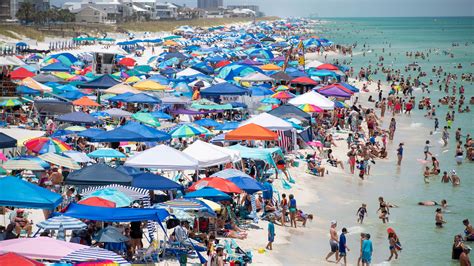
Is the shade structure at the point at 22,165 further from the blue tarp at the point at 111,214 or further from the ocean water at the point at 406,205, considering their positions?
the ocean water at the point at 406,205

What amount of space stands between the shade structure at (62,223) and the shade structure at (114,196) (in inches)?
42.9

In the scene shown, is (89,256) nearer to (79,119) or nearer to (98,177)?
(98,177)

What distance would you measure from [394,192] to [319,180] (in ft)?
6.72

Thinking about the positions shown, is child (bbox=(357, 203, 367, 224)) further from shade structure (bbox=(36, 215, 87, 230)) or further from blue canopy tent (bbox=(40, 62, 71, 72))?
blue canopy tent (bbox=(40, 62, 71, 72))

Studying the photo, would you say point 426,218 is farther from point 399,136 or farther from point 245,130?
point 399,136

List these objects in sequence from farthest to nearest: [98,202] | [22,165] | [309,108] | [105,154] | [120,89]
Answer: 1. [120,89]
2. [309,108]
3. [105,154]
4. [22,165]
5. [98,202]

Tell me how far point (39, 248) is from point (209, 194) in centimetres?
496

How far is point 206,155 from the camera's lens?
15531 millimetres

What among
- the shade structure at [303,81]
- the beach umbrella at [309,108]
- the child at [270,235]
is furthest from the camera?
the shade structure at [303,81]

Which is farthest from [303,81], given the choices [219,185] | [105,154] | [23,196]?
[23,196]

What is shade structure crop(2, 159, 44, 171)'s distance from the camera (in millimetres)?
13894

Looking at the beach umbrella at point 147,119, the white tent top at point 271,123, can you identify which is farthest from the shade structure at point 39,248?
the beach umbrella at point 147,119

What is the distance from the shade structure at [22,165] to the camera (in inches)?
547

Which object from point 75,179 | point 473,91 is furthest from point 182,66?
point 75,179
